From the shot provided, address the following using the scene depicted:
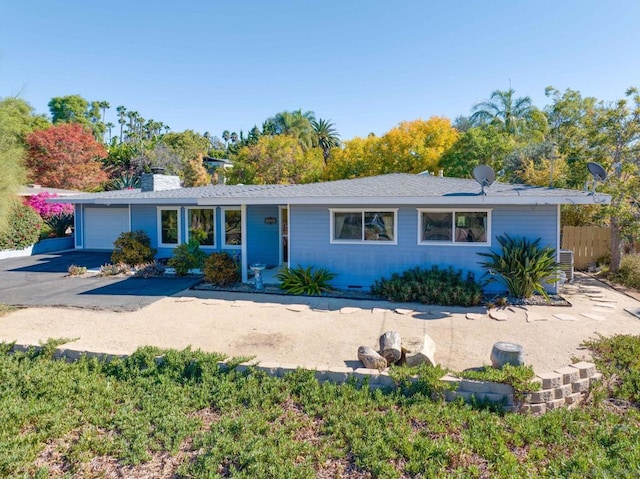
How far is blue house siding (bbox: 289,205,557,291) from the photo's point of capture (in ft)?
28.9

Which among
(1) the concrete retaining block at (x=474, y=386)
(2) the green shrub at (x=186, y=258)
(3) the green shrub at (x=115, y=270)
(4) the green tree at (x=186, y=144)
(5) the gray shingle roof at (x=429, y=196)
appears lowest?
(1) the concrete retaining block at (x=474, y=386)

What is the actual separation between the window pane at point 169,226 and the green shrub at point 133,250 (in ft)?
2.00

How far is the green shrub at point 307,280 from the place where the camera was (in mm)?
9383

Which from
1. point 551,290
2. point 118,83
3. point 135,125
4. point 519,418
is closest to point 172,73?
point 118,83

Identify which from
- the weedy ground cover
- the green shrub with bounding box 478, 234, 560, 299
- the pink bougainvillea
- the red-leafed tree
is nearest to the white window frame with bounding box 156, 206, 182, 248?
the pink bougainvillea

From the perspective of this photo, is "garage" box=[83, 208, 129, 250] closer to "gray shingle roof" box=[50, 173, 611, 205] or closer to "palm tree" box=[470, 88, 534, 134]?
"gray shingle roof" box=[50, 173, 611, 205]

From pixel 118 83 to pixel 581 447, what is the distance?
23961 millimetres

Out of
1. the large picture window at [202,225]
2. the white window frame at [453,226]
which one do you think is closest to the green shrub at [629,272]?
the white window frame at [453,226]

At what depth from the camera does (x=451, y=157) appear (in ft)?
69.9

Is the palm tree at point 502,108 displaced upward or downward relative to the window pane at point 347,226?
upward

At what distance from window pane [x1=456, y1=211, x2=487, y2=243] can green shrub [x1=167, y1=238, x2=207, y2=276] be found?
24.6ft

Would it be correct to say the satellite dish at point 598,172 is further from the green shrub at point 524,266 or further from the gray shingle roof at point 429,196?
the green shrub at point 524,266

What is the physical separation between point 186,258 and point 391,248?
245 inches

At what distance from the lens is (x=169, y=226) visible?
1355cm
